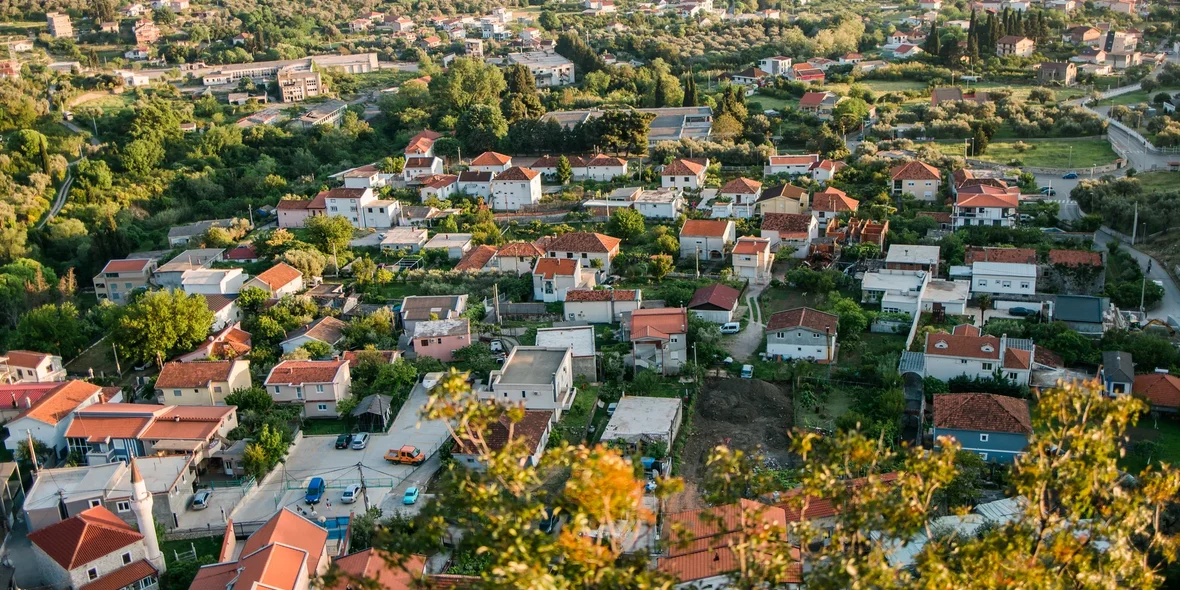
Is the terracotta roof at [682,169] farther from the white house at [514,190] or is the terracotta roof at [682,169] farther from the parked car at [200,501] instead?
the parked car at [200,501]

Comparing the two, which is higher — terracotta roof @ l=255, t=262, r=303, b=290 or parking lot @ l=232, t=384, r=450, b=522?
terracotta roof @ l=255, t=262, r=303, b=290

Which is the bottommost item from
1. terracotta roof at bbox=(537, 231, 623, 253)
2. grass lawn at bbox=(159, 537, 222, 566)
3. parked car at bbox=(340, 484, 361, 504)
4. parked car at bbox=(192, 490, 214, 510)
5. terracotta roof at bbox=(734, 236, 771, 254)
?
grass lawn at bbox=(159, 537, 222, 566)

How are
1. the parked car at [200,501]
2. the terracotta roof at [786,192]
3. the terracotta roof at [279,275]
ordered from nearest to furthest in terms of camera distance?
the parked car at [200,501] < the terracotta roof at [279,275] < the terracotta roof at [786,192]

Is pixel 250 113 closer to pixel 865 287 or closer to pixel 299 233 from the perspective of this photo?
pixel 299 233

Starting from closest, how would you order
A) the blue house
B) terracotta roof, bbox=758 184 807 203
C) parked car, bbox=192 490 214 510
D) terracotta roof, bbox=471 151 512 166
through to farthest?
the blue house → parked car, bbox=192 490 214 510 → terracotta roof, bbox=758 184 807 203 → terracotta roof, bbox=471 151 512 166

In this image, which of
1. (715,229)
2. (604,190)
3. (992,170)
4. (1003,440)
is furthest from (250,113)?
(1003,440)

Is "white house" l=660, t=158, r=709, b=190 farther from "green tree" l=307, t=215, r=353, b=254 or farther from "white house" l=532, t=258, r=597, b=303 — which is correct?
"green tree" l=307, t=215, r=353, b=254

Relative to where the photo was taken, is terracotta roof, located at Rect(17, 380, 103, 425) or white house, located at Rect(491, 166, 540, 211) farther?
white house, located at Rect(491, 166, 540, 211)

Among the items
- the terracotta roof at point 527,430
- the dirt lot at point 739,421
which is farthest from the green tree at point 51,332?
the dirt lot at point 739,421

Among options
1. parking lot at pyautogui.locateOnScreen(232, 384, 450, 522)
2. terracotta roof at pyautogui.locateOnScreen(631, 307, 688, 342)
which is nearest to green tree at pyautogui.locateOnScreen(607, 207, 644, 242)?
terracotta roof at pyautogui.locateOnScreen(631, 307, 688, 342)
